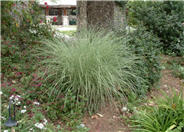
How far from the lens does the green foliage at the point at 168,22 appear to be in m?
6.39

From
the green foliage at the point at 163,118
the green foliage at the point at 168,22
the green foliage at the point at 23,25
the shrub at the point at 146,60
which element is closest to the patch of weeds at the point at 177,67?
the green foliage at the point at 168,22

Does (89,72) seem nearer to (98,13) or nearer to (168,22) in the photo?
(98,13)

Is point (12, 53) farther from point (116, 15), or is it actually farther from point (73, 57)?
point (116, 15)

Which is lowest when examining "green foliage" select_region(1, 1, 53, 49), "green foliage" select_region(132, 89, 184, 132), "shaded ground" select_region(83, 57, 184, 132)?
"shaded ground" select_region(83, 57, 184, 132)

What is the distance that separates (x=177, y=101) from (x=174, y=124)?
1.00ft

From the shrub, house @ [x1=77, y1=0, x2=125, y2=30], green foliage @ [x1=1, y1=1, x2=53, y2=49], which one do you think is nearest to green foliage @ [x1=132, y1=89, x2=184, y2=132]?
the shrub

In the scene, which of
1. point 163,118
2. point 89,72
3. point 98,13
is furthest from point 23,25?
point 163,118

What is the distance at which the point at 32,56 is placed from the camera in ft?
13.5

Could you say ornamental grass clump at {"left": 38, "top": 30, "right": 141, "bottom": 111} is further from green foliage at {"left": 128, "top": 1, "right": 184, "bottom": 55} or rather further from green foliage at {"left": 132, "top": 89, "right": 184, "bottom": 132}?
green foliage at {"left": 128, "top": 1, "right": 184, "bottom": 55}

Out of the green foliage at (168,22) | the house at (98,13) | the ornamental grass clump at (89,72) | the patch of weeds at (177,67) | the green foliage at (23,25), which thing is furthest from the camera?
the green foliage at (168,22)

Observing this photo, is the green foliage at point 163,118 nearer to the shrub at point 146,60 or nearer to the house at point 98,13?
the shrub at point 146,60

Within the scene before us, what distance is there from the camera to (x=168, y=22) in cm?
642

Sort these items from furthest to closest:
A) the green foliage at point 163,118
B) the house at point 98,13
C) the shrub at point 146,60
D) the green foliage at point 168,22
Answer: the green foliage at point 168,22 → the house at point 98,13 → the shrub at point 146,60 → the green foliage at point 163,118

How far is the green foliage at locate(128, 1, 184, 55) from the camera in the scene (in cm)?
639
